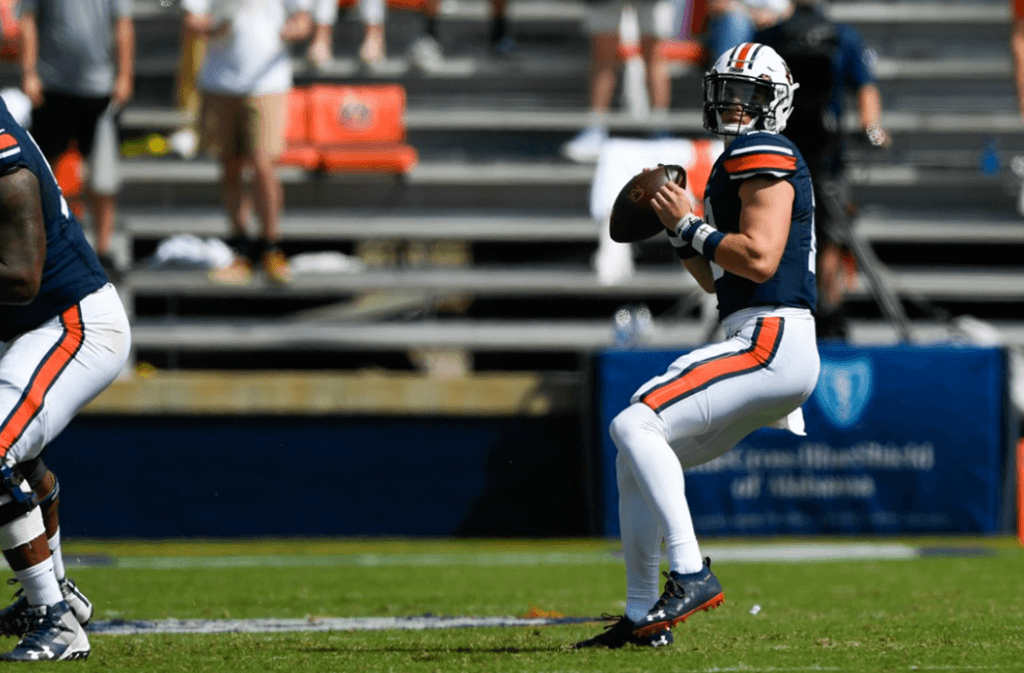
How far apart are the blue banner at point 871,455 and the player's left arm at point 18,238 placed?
4565 mm

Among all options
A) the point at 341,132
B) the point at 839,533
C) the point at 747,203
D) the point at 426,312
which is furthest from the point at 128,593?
the point at 341,132

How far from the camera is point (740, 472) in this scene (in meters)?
8.88

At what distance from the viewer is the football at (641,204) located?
5090 millimetres

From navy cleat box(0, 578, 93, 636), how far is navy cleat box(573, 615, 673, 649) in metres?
1.56

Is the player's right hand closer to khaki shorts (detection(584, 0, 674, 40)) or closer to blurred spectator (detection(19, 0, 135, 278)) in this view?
blurred spectator (detection(19, 0, 135, 278))

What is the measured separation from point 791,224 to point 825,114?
424 centimetres

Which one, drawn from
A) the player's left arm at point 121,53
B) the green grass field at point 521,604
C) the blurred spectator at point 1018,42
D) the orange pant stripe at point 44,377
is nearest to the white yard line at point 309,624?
the green grass field at point 521,604

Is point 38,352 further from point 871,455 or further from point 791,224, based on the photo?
point 871,455

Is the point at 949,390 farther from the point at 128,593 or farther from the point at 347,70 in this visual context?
the point at 347,70

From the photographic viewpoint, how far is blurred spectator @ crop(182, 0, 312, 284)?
33.7 ft

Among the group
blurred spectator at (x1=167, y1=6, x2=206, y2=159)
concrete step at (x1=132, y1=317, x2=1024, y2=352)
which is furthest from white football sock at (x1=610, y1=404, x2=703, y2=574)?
blurred spectator at (x1=167, y1=6, x2=206, y2=159)

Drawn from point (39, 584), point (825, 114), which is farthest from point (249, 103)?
point (39, 584)

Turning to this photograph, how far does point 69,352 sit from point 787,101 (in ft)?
7.49

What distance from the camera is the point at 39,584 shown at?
4.73 m
